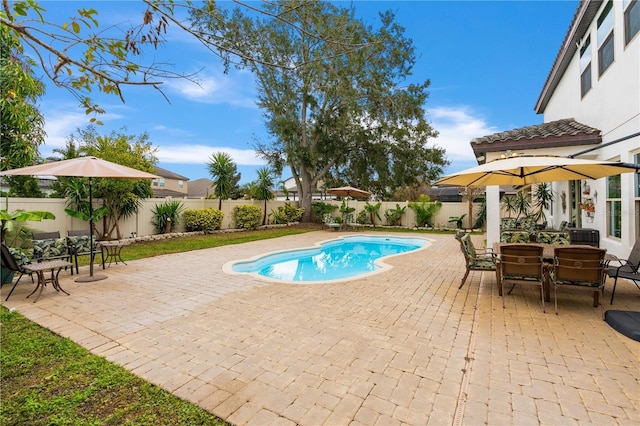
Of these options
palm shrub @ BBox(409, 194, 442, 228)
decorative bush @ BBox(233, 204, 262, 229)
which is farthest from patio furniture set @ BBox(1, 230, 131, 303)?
palm shrub @ BBox(409, 194, 442, 228)

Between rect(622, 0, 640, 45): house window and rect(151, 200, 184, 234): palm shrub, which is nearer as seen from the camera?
rect(622, 0, 640, 45): house window

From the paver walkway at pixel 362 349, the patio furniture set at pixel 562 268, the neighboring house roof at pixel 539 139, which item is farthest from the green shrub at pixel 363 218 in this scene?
the patio furniture set at pixel 562 268

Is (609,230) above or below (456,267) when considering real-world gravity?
above

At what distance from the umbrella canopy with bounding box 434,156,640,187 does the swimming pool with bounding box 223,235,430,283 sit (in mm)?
3402

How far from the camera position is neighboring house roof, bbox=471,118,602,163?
8.47 m

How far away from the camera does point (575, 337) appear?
13.9ft

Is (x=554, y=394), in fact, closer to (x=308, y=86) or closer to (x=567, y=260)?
(x=567, y=260)

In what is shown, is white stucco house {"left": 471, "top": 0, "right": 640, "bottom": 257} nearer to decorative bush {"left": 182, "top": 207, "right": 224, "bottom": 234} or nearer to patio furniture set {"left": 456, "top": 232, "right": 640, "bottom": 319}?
patio furniture set {"left": 456, "top": 232, "right": 640, "bottom": 319}

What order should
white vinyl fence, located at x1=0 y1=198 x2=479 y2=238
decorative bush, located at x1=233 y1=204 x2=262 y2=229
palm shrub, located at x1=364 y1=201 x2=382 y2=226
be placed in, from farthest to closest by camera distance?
1. palm shrub, located at x1=364 y1=201 x2=382 y2=226
2. decorative bush, located at x1=233 y1=204 x2=262 y2=229
3. white vinyl fence, located at x1=0 y1=198 x2=479 y2=238

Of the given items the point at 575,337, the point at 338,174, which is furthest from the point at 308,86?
the point at 575,337

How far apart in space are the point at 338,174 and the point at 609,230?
19.0 meters

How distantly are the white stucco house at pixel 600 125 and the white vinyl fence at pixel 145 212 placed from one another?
943 cm

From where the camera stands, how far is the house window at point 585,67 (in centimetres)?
949

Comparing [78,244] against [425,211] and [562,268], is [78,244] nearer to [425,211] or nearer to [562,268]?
[562,268]
